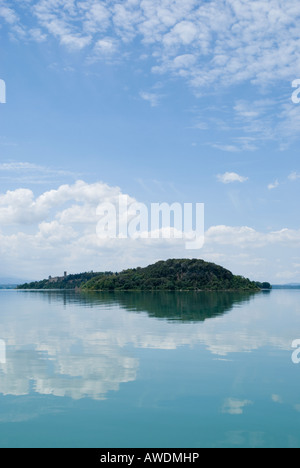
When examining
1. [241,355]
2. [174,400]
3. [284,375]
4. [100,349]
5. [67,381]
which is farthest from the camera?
[100,349]

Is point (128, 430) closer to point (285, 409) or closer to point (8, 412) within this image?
point (8, 412)

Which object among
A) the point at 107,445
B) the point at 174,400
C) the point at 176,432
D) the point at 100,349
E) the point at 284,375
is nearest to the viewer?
the point at 107,445

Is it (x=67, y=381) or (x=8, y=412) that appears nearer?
(x=8, y=412)

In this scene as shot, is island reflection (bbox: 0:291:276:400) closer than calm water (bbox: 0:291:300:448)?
No

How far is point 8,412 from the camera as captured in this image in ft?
50.3

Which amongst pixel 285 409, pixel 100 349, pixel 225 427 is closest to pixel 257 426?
pixel 225 427

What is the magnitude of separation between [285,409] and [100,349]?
1550cm

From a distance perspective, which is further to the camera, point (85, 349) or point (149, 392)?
point (85, 349)

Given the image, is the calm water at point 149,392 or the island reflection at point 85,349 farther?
the island reflection at point 85,349

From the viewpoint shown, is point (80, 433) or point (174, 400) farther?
point (174, 400)

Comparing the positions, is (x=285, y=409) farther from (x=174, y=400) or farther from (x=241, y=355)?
(x=241, y=355)

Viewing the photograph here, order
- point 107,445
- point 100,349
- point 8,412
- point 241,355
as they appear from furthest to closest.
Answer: point 100,349 → point 241,355 → point 8,412 → point 107,445

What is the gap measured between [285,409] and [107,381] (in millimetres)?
8695

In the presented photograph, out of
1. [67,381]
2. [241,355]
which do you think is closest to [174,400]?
[67,381]
